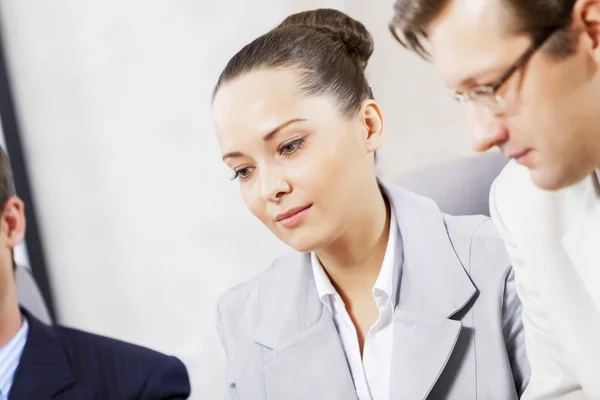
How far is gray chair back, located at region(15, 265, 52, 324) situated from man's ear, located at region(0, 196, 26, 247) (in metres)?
0.03

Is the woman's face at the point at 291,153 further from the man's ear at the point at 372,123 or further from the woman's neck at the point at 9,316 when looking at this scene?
the woman's neck at the point at 9,316

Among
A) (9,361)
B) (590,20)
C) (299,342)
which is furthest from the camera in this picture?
(299,342)

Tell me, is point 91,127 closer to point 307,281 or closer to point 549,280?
point 307,281

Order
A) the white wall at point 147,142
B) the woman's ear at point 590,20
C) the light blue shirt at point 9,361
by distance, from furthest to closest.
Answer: the white wall at point 147,142 → the light blue shirt at point 9,361 → the woman's ear at point 590,20

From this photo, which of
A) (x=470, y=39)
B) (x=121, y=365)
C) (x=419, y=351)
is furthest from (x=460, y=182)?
(x=121, y=365)

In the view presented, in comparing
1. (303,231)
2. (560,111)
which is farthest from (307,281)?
(560,111)

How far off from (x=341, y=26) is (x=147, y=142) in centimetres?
27

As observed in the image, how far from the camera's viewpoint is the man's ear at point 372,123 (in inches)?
29.5

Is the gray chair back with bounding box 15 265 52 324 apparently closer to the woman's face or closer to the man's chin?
the woman's face

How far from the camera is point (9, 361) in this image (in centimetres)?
68

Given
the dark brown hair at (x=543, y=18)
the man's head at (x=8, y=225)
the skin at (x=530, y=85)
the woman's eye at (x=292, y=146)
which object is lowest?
the man's head at (x=8, y=225)

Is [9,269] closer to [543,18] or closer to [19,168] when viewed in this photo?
[19,168]

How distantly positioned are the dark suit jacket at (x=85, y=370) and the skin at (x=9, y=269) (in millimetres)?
20

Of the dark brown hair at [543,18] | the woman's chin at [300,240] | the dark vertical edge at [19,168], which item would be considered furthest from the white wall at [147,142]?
the dark brown hair at [543,18]
